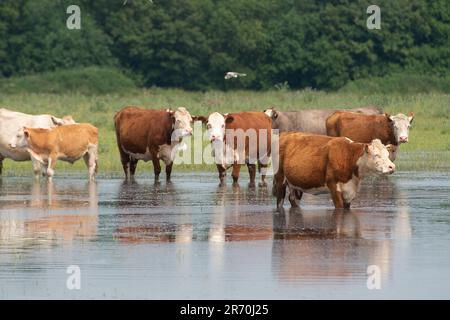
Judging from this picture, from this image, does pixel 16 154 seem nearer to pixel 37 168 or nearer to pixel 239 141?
pixel 37 168

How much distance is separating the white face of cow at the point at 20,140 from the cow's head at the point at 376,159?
884 centimetres

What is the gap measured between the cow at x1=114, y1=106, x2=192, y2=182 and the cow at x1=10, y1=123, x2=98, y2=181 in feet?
2.30

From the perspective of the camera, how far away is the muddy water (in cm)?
1285

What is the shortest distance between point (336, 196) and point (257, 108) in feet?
83.8

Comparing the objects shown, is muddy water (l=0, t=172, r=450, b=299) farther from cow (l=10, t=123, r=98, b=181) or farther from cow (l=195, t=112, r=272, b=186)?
cow (l=10, t=123, r=98, b=181)

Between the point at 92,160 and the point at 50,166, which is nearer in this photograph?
the point at 50,166

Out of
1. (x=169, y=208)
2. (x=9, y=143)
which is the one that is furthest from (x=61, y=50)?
(x=169, y=208)

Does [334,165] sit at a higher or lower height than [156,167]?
higher

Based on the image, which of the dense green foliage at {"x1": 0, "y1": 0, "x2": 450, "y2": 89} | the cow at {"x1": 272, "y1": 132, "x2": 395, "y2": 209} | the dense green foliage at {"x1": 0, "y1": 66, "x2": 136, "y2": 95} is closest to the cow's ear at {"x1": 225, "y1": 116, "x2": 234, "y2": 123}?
the cow at {"x1": 272, "y1": 132, "x2": 395, "y2": 209}

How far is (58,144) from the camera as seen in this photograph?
25391 millimetres

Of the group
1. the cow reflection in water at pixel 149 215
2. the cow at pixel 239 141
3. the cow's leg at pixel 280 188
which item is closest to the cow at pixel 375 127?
the cow at pixel 239 141

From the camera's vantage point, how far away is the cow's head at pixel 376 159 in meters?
18.2

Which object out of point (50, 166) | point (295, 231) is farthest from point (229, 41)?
point (295, 231)
